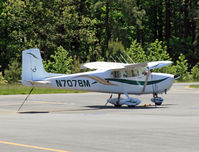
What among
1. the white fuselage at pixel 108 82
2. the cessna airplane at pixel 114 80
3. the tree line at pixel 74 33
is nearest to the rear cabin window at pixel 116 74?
the cessna airplane at pixel 114 80

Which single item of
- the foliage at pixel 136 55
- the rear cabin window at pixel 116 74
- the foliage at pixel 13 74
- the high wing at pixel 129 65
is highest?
the high wing at pixel 129 65

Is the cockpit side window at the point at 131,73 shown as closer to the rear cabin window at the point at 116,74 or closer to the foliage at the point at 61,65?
the rear cabin window at the point at 116,74

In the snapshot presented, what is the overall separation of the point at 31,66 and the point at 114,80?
4.74 metres

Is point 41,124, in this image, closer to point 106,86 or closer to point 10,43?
point 106,86

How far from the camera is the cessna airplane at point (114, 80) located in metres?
26.4

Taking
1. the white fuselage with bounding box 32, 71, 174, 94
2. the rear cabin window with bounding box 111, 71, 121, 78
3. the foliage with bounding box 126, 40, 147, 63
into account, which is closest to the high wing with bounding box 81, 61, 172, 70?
the rear cabin window with bounding box 111, 71, 121, 78

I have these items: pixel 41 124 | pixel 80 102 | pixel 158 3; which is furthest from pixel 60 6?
pixel 41 124

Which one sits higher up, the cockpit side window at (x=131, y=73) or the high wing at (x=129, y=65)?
the high wing at (x=129, y=65)

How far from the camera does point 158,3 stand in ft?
293

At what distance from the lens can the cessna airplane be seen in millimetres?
26438

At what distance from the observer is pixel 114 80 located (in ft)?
93.7

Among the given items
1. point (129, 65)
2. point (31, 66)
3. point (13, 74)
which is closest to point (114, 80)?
point (129, 65)

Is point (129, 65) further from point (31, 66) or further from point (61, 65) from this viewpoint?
point (61, 65)

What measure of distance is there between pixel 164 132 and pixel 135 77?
14.0 meters
